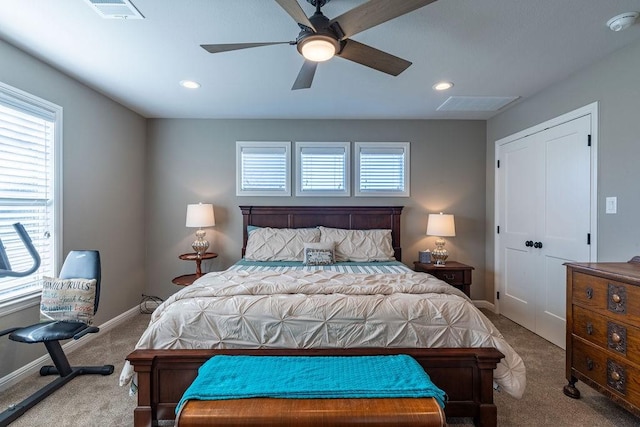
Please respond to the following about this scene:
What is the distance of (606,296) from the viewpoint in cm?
188

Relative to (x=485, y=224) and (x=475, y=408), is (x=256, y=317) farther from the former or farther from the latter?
(x=485, y=224)

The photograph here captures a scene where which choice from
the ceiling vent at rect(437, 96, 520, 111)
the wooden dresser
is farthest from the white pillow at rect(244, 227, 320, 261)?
the wooden dresser

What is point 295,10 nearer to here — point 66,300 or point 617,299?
point 617,299

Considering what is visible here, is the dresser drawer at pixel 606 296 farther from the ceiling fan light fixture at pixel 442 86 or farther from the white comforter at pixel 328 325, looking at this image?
the ceiling fan light fixture at pixel 442 86

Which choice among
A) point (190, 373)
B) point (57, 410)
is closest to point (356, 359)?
point (190, 373)

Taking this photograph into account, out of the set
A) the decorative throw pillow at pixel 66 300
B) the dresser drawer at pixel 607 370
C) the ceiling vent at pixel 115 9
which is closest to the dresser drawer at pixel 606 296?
the dresser drawer at pixel 607 370

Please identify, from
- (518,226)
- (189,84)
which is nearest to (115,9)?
(189,84)

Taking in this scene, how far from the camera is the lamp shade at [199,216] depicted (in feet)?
12.2

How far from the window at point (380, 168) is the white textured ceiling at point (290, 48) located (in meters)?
0.73

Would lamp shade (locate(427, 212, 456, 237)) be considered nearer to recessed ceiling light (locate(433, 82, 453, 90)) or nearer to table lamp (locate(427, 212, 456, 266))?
table lamp (locate(427, 212, 456, 266))

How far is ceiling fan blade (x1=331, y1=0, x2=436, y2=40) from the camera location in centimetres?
144

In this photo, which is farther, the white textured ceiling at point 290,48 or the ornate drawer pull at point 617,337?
the white textured ceiling at point 290,48

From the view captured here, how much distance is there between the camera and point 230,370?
1565 mm

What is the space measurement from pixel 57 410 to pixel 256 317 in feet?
5.01
